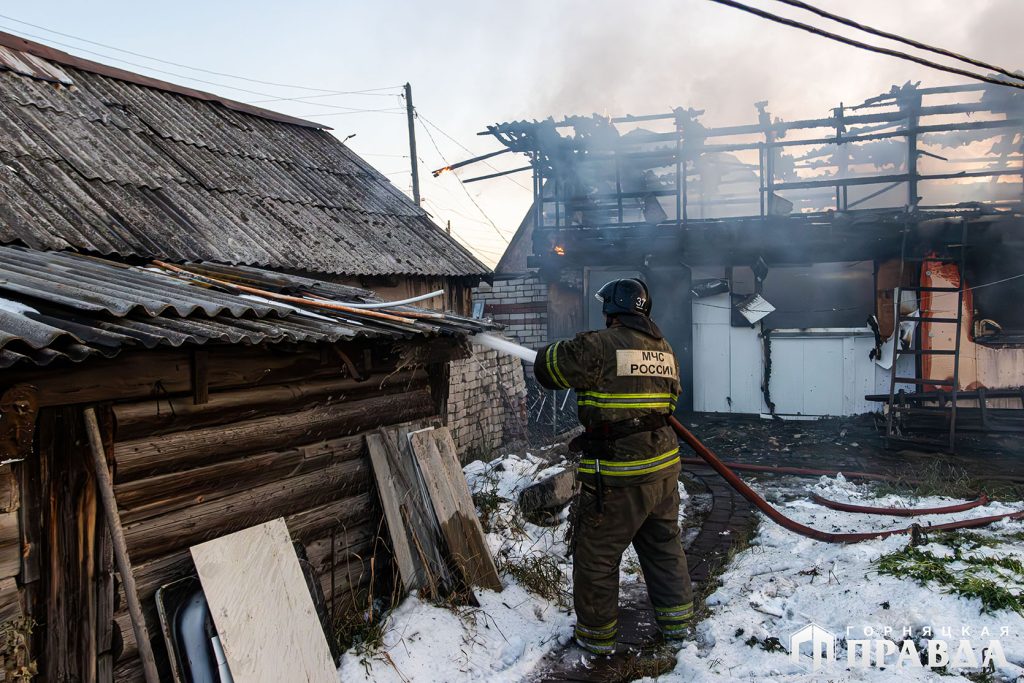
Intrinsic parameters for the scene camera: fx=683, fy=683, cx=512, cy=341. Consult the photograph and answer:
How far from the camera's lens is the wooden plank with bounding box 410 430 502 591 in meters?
4.88

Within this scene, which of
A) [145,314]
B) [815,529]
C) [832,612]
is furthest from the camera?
[815,529]

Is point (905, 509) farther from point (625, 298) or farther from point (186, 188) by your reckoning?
point (186, 188)

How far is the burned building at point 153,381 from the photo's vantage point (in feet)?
10.1

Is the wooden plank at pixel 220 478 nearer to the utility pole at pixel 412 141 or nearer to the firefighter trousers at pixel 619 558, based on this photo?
the firefighter trousers at pixel 619 558

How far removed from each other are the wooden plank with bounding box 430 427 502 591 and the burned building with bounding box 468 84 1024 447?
8.86 meters

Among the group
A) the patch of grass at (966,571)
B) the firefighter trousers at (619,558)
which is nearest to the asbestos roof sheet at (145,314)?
the firefighter trousers at (619,558)

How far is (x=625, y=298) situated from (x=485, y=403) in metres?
7.94

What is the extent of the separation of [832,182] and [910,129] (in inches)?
64.0

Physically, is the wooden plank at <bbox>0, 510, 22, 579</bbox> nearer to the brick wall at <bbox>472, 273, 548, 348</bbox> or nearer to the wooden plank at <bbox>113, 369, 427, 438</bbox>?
the wooden plank at <bbox>113, 369, 427, 438</bbox>

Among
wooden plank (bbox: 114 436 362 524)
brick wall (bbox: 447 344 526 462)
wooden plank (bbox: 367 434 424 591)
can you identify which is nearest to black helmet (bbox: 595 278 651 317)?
wooden plank (bbox: 367 434 424 591)

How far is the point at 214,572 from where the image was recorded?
3.65 metres

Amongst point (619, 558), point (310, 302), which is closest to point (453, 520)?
point (619, 558)

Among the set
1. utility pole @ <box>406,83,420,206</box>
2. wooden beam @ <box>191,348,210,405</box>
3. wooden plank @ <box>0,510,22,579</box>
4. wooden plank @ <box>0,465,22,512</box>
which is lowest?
wooden plank @ <box>0,510,22,579</box>

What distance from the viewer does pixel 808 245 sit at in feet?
44.0
